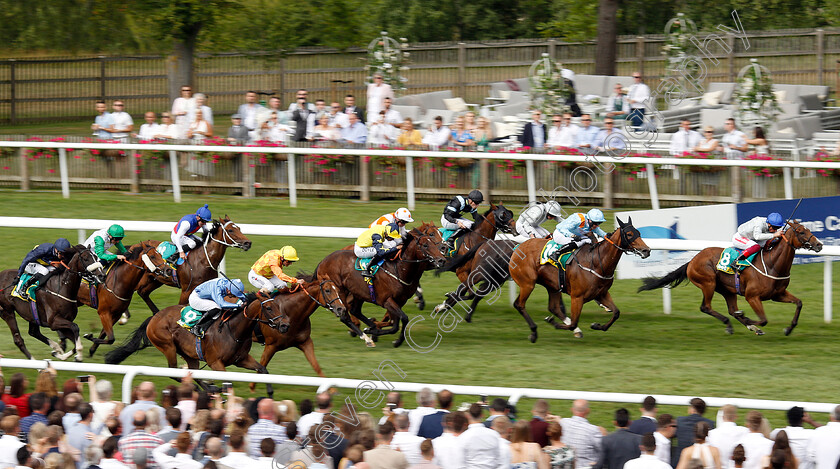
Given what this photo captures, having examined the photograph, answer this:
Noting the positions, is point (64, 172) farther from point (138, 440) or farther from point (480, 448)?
point (480, 448)

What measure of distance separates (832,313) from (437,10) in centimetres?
1503

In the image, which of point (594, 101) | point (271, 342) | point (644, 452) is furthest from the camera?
point (594, 101)

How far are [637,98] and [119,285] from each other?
6645 millimetres

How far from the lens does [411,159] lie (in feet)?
39.6

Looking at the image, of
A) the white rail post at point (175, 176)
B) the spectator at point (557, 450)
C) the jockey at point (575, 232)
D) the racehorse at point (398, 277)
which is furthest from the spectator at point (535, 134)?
the spectator at point (557, 450)

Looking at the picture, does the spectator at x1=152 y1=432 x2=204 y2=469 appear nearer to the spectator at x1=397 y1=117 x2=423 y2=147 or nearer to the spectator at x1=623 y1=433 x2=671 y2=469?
the spectator at x1=623 y1=433 x2=671 y2=469

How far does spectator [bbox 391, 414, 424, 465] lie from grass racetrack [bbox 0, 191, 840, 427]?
188cm

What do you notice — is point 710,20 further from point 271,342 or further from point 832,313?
point 271,342

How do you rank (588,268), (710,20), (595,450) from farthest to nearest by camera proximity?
(710,20)
(588,268)
(595,450)

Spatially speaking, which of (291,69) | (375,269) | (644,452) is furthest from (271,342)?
(291,69)

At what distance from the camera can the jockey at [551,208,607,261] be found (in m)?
9.03

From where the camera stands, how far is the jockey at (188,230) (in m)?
9.03

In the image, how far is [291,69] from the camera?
70.9 ft

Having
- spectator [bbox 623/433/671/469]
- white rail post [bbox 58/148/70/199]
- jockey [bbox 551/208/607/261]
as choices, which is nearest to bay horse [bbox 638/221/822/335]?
jockey [bbox 551/208/607/261]
